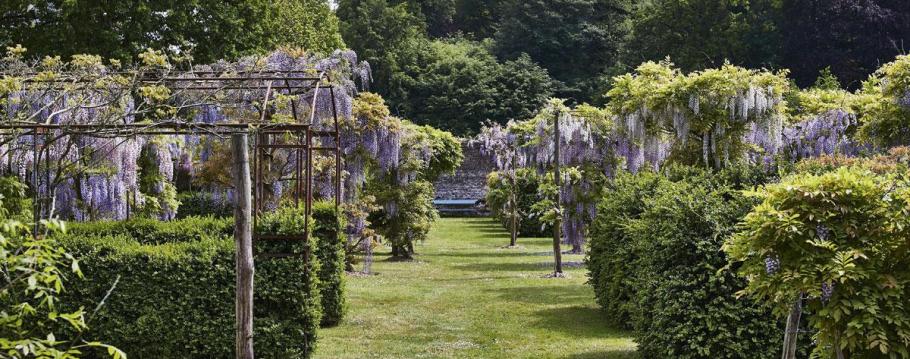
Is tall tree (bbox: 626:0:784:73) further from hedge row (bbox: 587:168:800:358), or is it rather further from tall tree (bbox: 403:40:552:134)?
hedge row (bbox: 587:168:800:358)

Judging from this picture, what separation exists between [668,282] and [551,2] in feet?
164

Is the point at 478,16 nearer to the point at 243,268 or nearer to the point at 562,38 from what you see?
the point at 562,38

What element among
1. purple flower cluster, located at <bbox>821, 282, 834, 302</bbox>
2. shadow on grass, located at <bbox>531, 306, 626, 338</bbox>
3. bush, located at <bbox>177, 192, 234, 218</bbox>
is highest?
bush, located at <bbox>177, 192, 234, 218</bbox>

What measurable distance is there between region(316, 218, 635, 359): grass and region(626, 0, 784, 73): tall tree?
2668 centimetres

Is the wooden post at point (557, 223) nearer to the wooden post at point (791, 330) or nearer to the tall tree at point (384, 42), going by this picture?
the wooden post at point (791, 330)

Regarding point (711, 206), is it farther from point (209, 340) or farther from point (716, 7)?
point (716, 7)

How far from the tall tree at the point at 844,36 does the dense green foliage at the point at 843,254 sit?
3557cm

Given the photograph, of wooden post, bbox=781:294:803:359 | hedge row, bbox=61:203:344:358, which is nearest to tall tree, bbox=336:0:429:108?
hedge row, bbox=61:203:344:358

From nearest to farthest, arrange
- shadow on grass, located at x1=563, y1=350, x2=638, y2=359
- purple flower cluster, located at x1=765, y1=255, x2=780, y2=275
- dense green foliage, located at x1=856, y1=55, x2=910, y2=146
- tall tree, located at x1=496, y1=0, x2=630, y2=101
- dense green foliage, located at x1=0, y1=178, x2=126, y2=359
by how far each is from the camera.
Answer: dense green foliage, located at x1=0, y1=178, x2=126, y2=359
purple flower cluster, located at x1=765, y1=255, x2=780, y2=275
shadow on grass, located at x1=563, y1=350, x2=638, y2=359
dense green foliage, located at x1=856, y1=55, x2=910, y2=146
tall tree, located at x1=496, y1=0, x2=630, y2=101

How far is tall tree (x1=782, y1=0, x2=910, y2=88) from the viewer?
39500mm

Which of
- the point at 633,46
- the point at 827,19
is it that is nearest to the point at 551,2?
the point at 633,46

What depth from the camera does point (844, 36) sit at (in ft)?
135

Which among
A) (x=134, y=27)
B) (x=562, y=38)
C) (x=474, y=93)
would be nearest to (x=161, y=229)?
(x=134, y=27)

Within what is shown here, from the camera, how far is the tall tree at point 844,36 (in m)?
39.5
